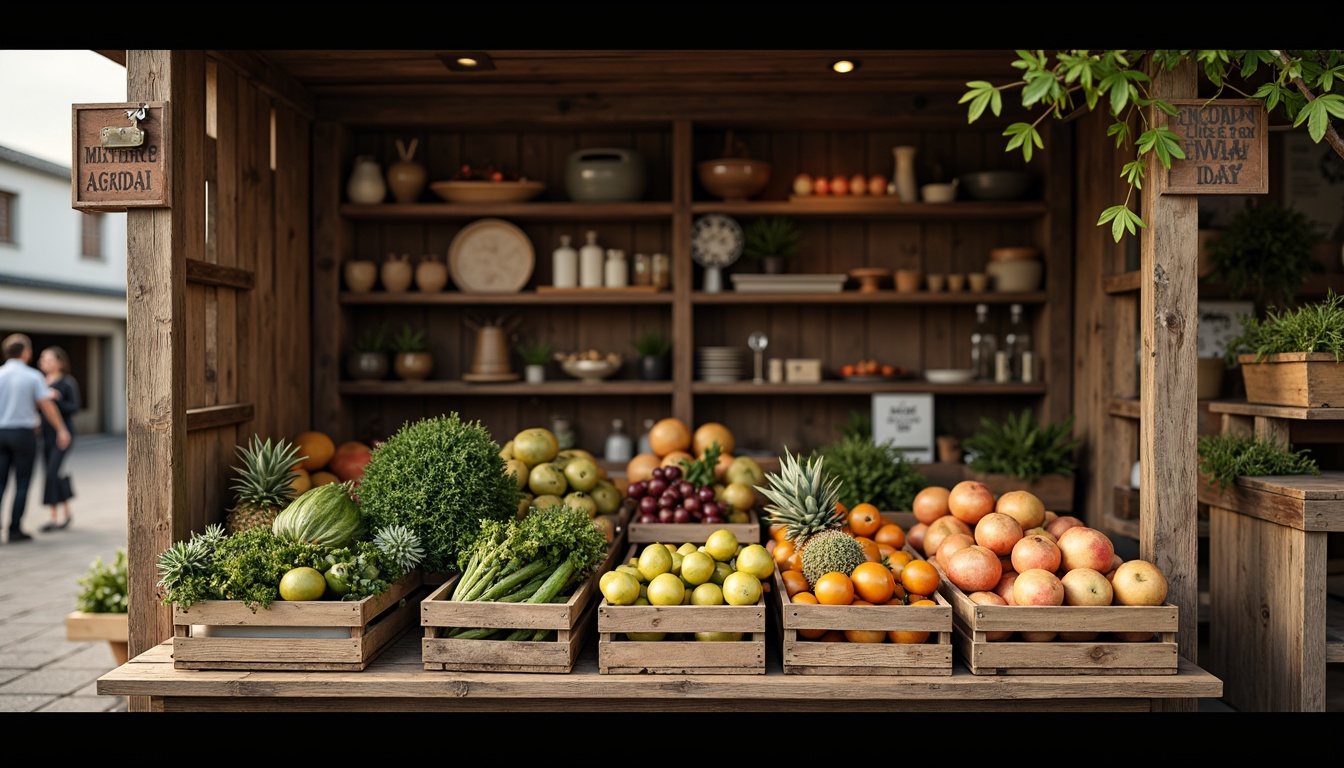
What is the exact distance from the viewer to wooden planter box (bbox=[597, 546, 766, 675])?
257 cm

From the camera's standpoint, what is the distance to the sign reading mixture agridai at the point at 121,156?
2.87 meters

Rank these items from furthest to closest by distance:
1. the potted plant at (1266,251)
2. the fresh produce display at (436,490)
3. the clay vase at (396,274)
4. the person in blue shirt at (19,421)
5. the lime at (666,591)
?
1. the person in blue shirt at (19,421)
2. the clay vase at (396,274)
3. the potted plant at (1266,251)
4. the fresh produce display at (436,490)
5. the lime at (666,591)

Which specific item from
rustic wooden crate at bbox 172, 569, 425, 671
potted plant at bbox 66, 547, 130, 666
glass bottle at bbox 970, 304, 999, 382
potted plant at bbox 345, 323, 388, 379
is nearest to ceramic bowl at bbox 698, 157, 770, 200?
glass bottle at bbox 970, 304, 999, 382

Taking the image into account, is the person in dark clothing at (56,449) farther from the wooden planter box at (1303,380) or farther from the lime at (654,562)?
the wooden planter box at (1303,380)

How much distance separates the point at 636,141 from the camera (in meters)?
5.09

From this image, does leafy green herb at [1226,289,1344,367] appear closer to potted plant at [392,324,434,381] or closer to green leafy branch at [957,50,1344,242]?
green leafy branch at [957,50,1344,242]

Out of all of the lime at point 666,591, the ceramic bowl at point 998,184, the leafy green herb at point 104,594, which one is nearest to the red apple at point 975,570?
the lime at point 666,591

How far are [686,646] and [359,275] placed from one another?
120 inches

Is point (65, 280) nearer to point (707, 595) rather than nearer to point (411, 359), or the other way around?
point (411, 359)

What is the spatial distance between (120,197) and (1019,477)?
3.74 metres

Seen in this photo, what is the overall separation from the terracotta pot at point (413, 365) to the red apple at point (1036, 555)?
Answer: 3146 mm

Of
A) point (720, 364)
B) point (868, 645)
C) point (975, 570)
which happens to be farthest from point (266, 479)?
point (975, 570)

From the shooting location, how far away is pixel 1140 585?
262cm
